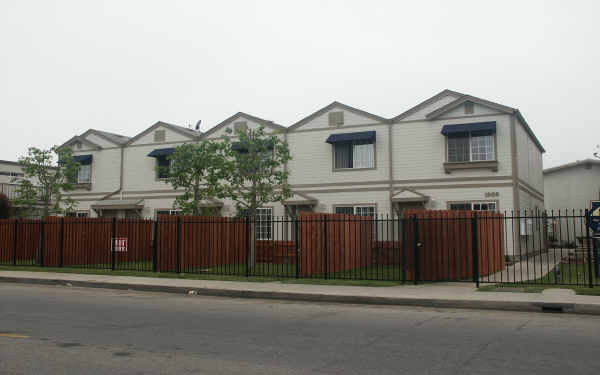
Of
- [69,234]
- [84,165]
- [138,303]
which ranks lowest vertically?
[138,303]

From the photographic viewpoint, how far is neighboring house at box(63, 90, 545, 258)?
A: 23922 millimetres

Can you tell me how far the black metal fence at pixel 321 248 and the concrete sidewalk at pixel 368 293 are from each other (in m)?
1.14

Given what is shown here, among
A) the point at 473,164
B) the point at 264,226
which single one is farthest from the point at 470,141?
the point at 264,226

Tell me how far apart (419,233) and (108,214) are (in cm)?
2297

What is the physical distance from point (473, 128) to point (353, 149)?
19.5ft

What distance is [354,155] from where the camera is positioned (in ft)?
88.4

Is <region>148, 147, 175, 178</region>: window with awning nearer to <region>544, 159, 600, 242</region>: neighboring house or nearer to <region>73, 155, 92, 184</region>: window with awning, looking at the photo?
<region>73, 155, 92, 184</region>: window with awning

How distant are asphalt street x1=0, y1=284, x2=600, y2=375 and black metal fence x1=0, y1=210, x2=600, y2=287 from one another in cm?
408

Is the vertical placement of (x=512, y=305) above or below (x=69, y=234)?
below

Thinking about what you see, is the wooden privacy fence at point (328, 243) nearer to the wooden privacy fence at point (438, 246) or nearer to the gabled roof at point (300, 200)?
the wooden privacy fence at point (438, 246)

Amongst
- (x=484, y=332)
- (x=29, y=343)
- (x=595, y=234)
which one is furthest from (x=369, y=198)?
(x=29, y=343)

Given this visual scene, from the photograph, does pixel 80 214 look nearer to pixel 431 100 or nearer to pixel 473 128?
pixel 431 100

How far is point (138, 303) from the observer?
480 inches

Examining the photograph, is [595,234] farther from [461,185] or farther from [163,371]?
[163,371]
